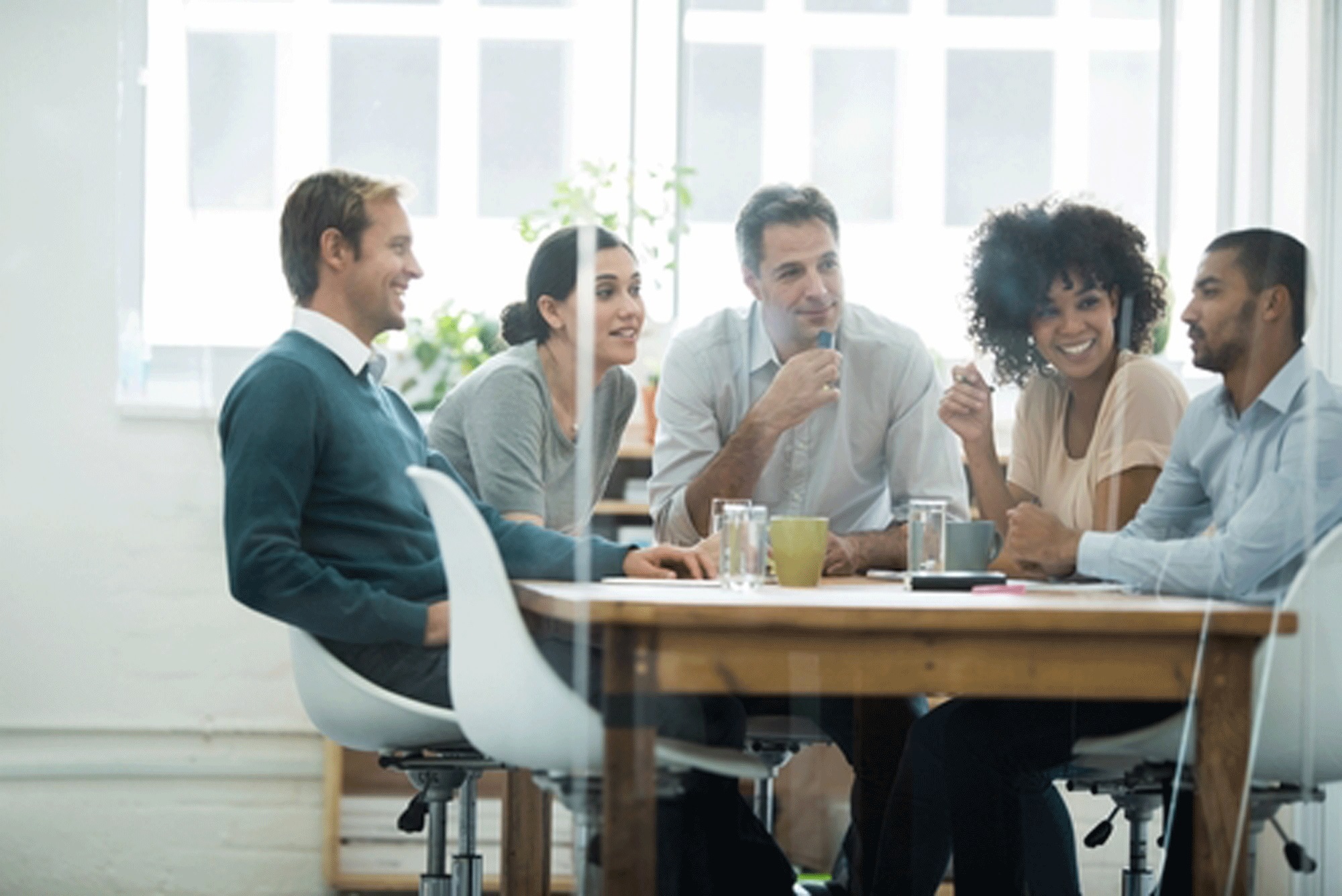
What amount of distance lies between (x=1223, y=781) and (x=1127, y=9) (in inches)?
42.3

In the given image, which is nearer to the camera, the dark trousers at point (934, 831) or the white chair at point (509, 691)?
the white chair at point (509, 691)

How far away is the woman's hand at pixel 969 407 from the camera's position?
2.03m

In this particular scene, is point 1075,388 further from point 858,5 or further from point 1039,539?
point 858,5

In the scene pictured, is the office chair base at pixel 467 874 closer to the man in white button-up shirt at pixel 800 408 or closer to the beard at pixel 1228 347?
the man in white button-up shirt at pixel 800 408

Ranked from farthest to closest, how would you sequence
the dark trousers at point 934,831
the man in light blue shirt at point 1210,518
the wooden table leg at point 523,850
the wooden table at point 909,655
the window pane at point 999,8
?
the wooden table leg at point 523,850 < the window pane at point 999,8 < the dark trousers at point 934,831 < the man in light blue shirt at point 1210,518 < the wooden table at point 909,655

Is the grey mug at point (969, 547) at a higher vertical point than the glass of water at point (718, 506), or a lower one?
lower

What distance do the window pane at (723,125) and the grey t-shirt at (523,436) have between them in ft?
0.97

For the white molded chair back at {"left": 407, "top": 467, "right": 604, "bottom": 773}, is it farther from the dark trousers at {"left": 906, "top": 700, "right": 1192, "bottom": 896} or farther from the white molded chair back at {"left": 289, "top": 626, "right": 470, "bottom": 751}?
the dark trousers at {"left": 906, "top": 700, "right": 1192, "bottom": 896}

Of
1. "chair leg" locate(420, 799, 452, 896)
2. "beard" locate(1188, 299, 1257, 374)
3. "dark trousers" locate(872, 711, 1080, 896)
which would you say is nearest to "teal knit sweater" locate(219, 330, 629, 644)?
"chair leg" locate(420, 799, 452, 896)

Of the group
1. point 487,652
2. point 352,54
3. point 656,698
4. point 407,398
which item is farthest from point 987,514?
point 352,54

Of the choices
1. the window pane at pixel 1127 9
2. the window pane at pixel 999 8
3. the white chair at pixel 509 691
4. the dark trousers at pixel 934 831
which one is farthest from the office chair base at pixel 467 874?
the window pane at pixel 1127 9

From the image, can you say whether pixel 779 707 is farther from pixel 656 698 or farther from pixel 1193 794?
pixel 1193 794

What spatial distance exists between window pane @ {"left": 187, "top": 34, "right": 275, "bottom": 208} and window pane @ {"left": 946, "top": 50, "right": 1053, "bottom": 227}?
3.65ft

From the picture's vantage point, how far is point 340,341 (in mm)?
2156
